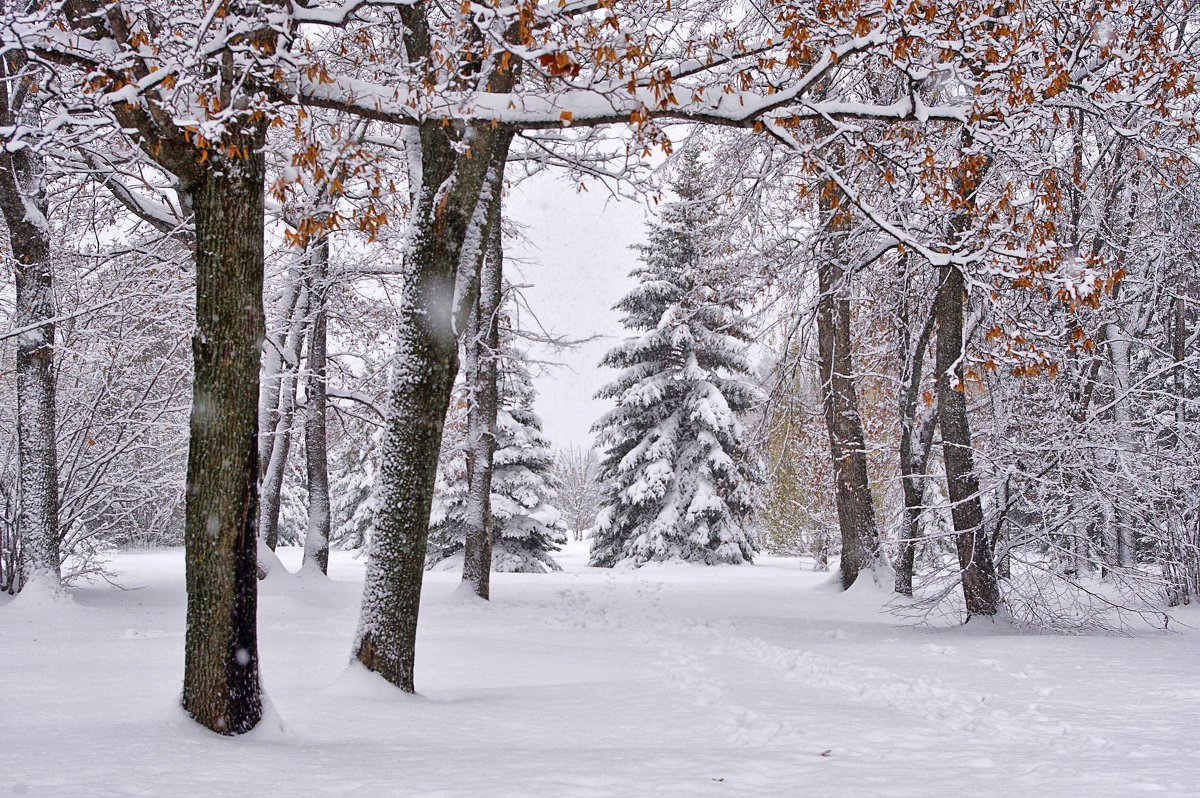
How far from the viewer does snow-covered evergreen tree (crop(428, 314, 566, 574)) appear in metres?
24.6

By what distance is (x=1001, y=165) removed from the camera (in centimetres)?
955

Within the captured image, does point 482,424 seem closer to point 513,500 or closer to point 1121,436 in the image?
point 1121,436

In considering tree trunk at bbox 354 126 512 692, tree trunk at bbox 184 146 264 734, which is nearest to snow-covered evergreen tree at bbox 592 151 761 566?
tree trunk at bbox 354 126 512 692

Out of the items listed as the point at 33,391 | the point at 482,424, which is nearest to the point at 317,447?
the point at 482,424

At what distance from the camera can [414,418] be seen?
243 inches

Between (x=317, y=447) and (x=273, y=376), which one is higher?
(x=273, y=376)

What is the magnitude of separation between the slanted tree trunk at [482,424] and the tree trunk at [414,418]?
7.52 metres

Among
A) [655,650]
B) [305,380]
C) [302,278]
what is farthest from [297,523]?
[655,650]

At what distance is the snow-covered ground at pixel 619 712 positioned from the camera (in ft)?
12.7

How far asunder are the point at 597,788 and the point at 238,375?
113 inches

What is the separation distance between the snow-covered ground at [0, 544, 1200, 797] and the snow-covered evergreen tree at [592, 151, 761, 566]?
13.5m

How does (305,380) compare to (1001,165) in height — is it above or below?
below

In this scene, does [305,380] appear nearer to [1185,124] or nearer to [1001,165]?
[1001,165]

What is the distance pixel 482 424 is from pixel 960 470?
771cm
